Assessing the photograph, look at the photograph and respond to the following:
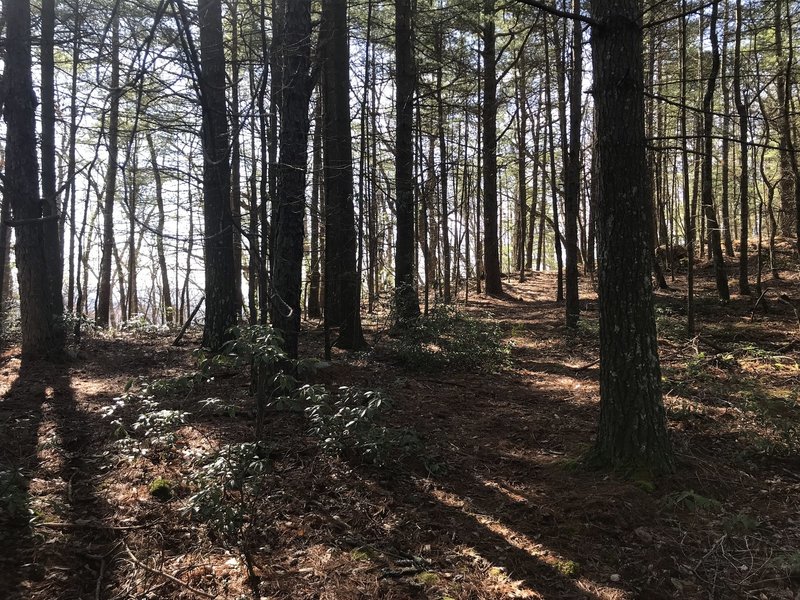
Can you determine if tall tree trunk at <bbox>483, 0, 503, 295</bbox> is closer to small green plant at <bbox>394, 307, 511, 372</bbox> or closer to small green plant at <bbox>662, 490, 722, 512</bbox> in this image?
small green plant at <bbox>394, 307, 511, 372</bbox>

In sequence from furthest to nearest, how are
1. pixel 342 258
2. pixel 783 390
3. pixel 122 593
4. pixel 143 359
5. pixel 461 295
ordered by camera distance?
1. pixel 461 295
2. pixel 342 258
3. pixel 143 359
4. pixel 783 390
5. pixel 122 593

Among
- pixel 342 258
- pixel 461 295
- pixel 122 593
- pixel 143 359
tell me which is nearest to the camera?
pixel 122 593

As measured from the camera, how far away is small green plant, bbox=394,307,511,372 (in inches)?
340

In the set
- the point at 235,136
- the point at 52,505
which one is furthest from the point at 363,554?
the point at 235,136

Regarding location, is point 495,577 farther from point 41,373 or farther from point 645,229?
point 41,373

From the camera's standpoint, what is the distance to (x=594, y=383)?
25.0ft

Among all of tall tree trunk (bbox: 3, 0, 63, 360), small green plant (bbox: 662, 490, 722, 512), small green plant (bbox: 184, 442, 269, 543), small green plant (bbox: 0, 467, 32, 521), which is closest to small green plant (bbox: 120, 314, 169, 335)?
tall tree trunk (bbox: 3, 0, 63, 360)

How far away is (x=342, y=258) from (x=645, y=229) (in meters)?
6.51

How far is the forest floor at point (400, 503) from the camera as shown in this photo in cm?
310

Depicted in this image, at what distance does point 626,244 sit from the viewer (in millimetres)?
4258

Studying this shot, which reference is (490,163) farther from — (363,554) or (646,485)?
(363,554)

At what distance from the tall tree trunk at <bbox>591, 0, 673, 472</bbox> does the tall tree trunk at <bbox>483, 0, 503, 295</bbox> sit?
10.9 m

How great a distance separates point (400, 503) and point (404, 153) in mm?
8637

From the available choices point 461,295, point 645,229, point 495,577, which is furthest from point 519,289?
point 495,577
